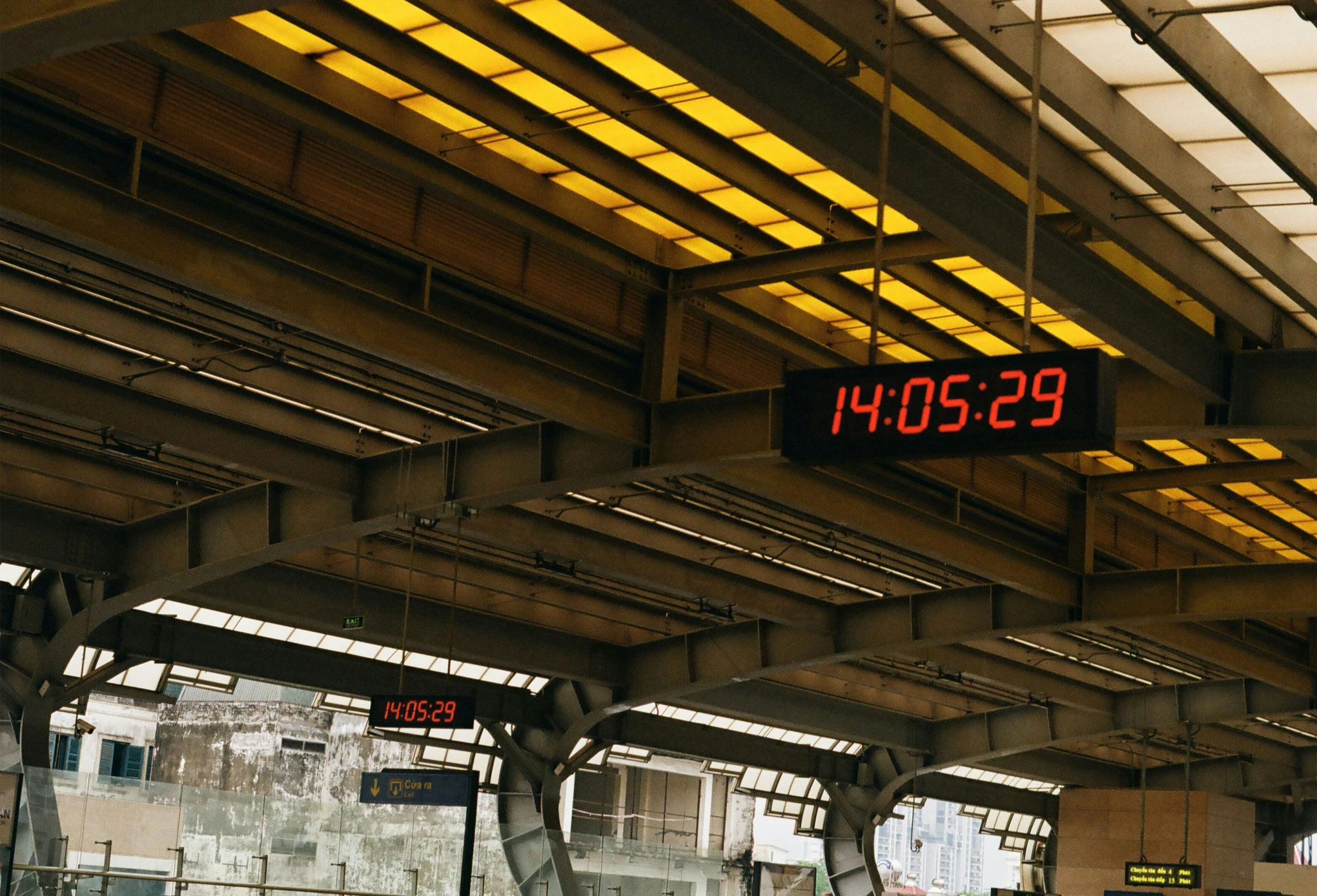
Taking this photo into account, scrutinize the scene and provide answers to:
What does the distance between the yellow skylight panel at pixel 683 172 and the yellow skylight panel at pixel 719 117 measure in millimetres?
561

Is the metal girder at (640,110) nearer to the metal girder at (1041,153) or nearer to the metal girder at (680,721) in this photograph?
the metal girder at (1041,153)

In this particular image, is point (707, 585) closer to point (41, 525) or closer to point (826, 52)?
point (41, 525)

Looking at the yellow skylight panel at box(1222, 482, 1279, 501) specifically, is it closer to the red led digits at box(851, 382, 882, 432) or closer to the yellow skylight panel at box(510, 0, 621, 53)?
the yellow skylight panel at box(510, 0, 621, 53)

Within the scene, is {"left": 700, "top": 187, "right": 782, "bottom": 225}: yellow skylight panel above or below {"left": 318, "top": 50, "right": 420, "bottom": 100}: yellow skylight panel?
below

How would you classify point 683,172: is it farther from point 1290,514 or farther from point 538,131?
point 1290,514

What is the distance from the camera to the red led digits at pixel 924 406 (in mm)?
8578

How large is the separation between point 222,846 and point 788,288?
12.2 m

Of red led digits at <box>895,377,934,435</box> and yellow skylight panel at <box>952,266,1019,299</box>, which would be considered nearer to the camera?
red led digits at <box>895,377,934,435</box>

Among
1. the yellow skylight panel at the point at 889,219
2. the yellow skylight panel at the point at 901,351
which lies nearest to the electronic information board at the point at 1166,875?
the yellow skylight panel at the point at 901,351

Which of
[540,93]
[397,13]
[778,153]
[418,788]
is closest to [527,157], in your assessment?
[540,93]

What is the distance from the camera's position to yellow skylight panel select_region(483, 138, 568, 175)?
1641 cm

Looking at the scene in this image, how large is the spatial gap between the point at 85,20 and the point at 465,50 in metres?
5.47


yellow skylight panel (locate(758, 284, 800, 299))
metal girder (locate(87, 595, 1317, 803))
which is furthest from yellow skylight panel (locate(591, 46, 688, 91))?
metal girder (locate(87, 595, 1317, 803))

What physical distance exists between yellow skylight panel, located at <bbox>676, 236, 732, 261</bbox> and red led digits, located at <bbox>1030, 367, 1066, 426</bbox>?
34.2ft
